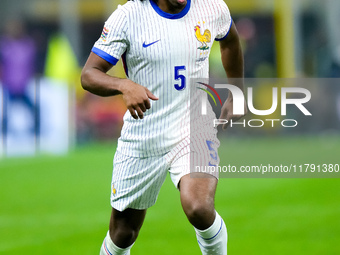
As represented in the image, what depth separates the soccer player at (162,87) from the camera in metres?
5.16

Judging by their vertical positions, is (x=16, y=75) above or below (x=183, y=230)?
above

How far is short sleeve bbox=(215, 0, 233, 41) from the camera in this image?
5.54 m

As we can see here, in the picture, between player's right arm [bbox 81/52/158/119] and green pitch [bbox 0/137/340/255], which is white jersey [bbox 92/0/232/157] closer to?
player's right arm [bbox 81/52/158/119]

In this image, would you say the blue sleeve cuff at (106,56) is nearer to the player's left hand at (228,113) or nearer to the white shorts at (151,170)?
the white shorts at (151,170)

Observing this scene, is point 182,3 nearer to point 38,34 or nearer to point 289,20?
point 289,20

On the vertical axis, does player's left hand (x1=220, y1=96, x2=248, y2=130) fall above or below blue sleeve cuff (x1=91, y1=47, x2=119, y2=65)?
below

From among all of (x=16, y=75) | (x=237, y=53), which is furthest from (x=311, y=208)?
(x=16, y=75)

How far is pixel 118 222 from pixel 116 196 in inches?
9.4

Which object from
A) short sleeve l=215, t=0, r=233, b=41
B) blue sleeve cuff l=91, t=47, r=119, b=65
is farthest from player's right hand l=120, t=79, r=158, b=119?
short sleeve l=215, t=0, r=233, b=41

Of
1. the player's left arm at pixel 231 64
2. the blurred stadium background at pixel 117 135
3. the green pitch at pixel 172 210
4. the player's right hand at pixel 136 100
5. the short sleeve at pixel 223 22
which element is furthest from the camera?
the blurred stadium background at pixel 117 135

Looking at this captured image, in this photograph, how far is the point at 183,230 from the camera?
8688mm

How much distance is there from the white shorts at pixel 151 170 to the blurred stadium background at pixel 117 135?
79.9 inches

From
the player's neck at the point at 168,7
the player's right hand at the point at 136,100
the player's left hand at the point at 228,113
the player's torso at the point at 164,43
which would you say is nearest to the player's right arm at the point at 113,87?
the player's right hand at the point at 136,100

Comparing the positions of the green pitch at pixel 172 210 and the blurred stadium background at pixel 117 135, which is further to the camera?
the blurred stadium background at pixel 117 135
